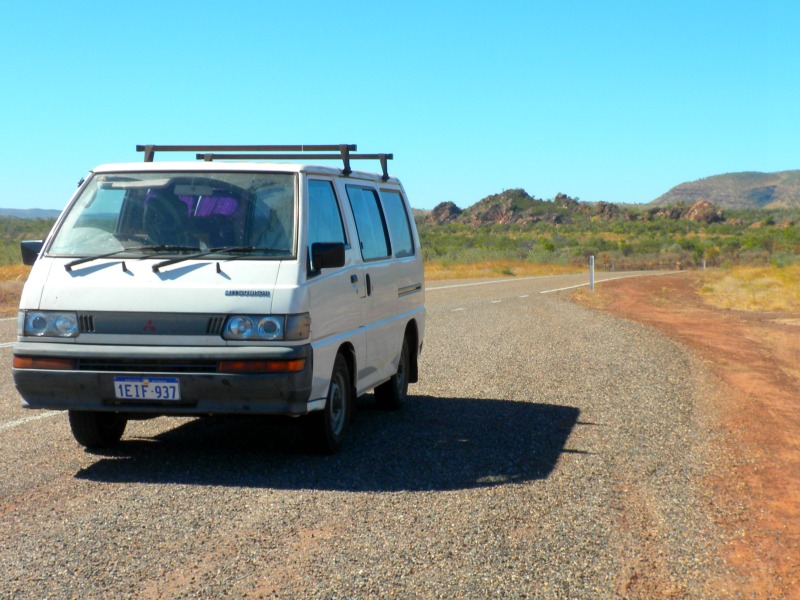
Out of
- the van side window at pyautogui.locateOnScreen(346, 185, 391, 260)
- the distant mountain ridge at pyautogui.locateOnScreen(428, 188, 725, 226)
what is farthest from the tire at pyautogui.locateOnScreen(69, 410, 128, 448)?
the distant mountain ridge at pyautogui.locateOnScreen(428, 188, 725, 226)

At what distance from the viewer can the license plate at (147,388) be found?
260 inches

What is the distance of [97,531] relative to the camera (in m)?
5.53

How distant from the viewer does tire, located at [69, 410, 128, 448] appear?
7312mm

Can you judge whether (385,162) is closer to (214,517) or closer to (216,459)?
(216,459)

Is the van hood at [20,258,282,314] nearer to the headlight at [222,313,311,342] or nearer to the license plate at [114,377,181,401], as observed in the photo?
the headlight at [222,313,311,342]

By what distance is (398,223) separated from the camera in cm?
970

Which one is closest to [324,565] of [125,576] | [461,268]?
[125,576]

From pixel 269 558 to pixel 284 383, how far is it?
1639 millimetres

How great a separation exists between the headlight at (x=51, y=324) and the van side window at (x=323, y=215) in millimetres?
1601

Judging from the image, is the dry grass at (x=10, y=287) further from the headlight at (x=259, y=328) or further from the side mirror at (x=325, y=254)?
the headlight at (x=259, y=328)

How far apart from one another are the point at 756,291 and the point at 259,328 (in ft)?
89.0

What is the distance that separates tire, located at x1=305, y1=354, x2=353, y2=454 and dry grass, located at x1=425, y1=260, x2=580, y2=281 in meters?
35.1

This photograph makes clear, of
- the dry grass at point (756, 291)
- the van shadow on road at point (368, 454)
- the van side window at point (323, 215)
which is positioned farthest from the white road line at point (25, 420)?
the dry grass at point (756, 291)

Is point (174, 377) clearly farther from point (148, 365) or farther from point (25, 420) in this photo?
point (25, 420)
